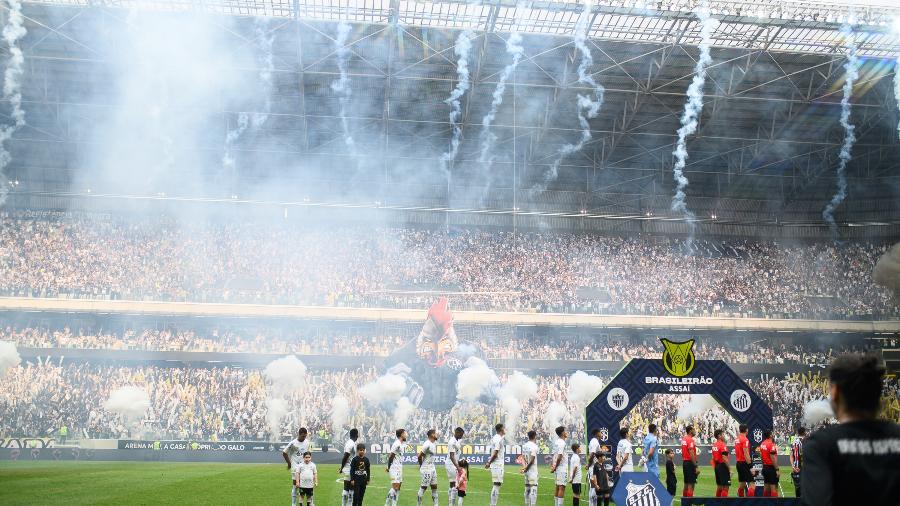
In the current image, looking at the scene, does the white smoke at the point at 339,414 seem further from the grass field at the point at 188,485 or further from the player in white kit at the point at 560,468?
the player in white kit at the point at 560,468

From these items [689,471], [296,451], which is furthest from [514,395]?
[296,451]

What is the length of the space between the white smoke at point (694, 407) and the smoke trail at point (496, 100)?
18.4 m

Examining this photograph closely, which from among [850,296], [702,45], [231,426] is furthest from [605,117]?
[231,426]

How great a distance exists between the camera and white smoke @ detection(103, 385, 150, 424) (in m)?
36.6

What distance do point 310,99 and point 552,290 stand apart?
18.5 metres

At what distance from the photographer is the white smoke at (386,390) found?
39281mm

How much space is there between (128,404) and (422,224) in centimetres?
2195

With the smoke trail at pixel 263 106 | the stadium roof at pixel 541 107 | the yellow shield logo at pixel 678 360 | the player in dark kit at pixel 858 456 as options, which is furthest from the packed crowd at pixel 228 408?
the player in dark kit at pixel 858 456

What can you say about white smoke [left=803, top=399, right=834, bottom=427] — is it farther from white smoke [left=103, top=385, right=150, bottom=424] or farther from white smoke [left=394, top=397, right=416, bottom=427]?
white smoke [left=103, top=385, right=150, bottom=424]

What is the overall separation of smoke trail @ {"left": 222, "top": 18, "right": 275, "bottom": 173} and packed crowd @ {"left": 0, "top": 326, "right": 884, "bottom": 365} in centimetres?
1105

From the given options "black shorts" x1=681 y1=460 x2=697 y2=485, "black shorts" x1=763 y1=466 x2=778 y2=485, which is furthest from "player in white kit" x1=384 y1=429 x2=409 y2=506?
"black shorts" x1=763 y1=466 x2=778 y2=485

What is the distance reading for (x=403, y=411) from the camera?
1516 inches

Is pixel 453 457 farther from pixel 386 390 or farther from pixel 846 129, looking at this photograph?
pixel 846 129

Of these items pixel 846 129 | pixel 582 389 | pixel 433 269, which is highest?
pixel 846 129
